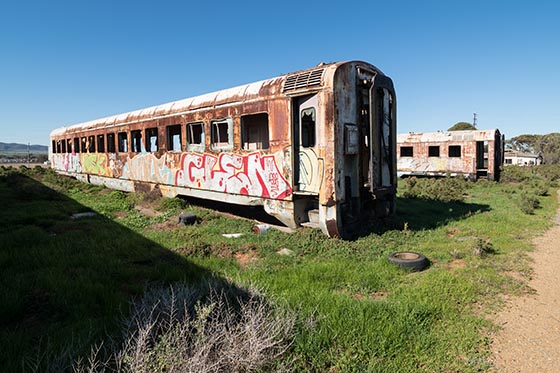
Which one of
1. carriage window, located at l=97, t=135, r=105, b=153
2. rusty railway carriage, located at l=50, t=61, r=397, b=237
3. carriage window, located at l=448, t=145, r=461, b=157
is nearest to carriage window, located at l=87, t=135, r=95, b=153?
carriage window, located at l=97, t=135, r=105, b=153

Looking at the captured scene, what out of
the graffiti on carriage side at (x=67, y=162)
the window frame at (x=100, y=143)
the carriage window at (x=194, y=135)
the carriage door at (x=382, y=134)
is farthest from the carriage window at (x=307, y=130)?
the graffiti on carriage side at (x=67, y=162)

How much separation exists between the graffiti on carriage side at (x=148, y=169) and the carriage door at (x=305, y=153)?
565 cm

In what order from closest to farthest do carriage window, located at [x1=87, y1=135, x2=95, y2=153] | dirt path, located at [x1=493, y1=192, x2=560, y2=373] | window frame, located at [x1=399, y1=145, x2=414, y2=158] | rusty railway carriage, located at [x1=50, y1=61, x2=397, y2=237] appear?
dirt path, located at [x1=493, y1=192, x2=560, y2=373] → rusty railway carriage, located at [x1=50, y1=61, x2=397, y2=237] → carriage window, located at [x1=87, y1=135, x2=95, y2=153] → window frame, located at [x1=399, y1=145, x2=414, y2=158]

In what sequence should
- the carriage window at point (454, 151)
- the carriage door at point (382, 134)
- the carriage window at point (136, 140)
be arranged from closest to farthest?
the carriage door at point (382, 134)
the carriage window at point (136, 140)
the carriage window at point (454, 151)

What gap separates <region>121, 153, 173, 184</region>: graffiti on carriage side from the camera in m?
11.7

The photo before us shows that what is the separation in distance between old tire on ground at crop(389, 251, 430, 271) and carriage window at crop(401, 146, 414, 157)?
57.0 ft

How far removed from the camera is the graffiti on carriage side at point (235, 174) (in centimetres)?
796

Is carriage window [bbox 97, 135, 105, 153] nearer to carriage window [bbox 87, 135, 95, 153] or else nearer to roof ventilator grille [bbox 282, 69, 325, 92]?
carriage window [bbox 87, 135, 95, 153]

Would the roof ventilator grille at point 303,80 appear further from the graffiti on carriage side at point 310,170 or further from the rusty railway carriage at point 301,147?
the graffiti on carriage side at point 310,170

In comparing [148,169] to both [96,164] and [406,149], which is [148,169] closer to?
[96,164]

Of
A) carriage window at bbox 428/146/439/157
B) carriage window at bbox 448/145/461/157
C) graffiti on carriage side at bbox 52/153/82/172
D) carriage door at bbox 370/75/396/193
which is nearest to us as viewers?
carriage door at bbox 370/75/396/193

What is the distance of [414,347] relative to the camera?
3.28 m

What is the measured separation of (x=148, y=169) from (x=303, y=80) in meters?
7.78

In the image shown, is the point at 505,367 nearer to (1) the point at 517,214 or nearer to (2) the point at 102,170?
(1) the point at 517,214
